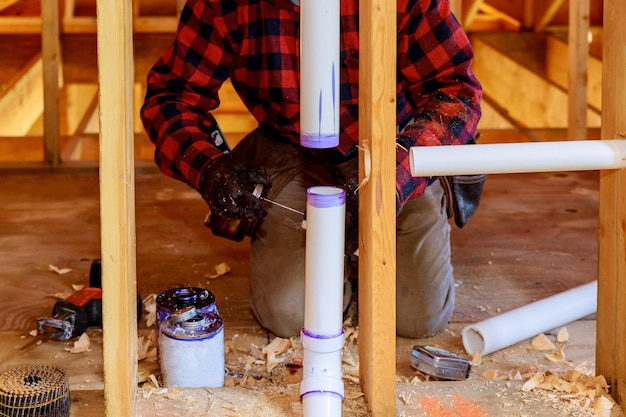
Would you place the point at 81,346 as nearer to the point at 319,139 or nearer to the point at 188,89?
the point at 188,89

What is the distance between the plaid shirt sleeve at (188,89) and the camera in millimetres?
2031

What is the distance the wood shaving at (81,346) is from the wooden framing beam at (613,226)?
106 cm

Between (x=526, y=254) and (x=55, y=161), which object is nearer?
(x=526, y=254)

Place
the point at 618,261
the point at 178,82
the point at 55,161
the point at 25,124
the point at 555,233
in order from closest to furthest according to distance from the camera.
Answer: the point at 618,261 → the point at 178,82 → the point at 555,233 → the point at 55,161 → the point at 25,124

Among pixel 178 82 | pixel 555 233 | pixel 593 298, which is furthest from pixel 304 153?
pixel 555 233

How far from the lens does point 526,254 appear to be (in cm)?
275

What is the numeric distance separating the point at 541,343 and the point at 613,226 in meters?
0.58

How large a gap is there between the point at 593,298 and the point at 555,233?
78 centimetres

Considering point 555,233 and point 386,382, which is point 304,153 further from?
point 555,233

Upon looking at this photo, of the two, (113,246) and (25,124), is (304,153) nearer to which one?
(113,246)

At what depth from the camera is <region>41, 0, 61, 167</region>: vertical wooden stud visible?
12.4ft

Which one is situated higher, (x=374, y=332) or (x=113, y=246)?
(x=113, y=246)

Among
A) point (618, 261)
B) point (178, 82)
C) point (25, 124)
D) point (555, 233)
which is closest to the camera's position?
point (618, 261)

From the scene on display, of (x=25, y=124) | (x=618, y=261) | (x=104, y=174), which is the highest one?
→ (x=104, y=174)
